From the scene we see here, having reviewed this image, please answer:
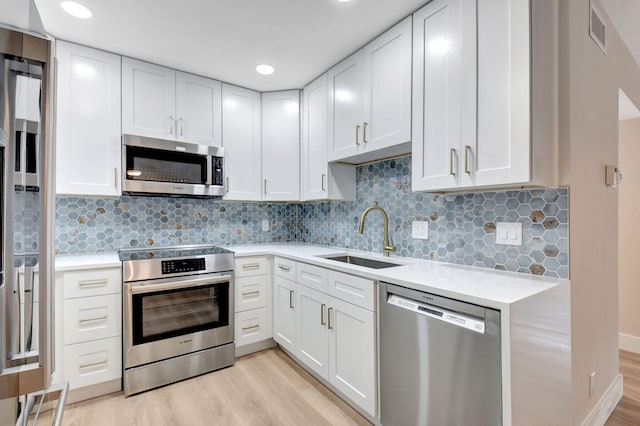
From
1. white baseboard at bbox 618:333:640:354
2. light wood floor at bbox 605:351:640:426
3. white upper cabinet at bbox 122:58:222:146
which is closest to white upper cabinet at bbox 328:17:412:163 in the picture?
white upper cabinet at bbox 122:58:222:146

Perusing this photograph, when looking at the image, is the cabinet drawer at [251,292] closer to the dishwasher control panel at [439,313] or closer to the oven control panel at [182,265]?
the oven control panel at [182,265]

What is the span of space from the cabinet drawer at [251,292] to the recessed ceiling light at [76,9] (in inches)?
82.8

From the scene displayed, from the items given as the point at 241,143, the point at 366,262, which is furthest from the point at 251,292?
the point at 241,143

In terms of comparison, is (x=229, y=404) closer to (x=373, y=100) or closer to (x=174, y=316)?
(x=174, y=316)

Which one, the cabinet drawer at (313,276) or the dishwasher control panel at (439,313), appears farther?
the cabinet drawer at (313,276)

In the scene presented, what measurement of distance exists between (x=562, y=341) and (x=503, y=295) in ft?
1.67

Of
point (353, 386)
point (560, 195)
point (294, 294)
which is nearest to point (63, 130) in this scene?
point (294, 294)

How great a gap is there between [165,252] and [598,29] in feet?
11.1

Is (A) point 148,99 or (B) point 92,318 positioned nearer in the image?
(B) point 92,318

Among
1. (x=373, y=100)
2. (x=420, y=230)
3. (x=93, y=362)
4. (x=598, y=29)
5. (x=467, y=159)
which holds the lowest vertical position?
(x=93, y=362)

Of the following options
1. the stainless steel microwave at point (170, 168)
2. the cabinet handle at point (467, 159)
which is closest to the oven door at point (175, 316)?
the stainless steel microwave at point (170, 168)

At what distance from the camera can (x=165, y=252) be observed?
272cm

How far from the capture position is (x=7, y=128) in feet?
1.82

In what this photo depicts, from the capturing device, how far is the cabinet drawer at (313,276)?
7.19ft
